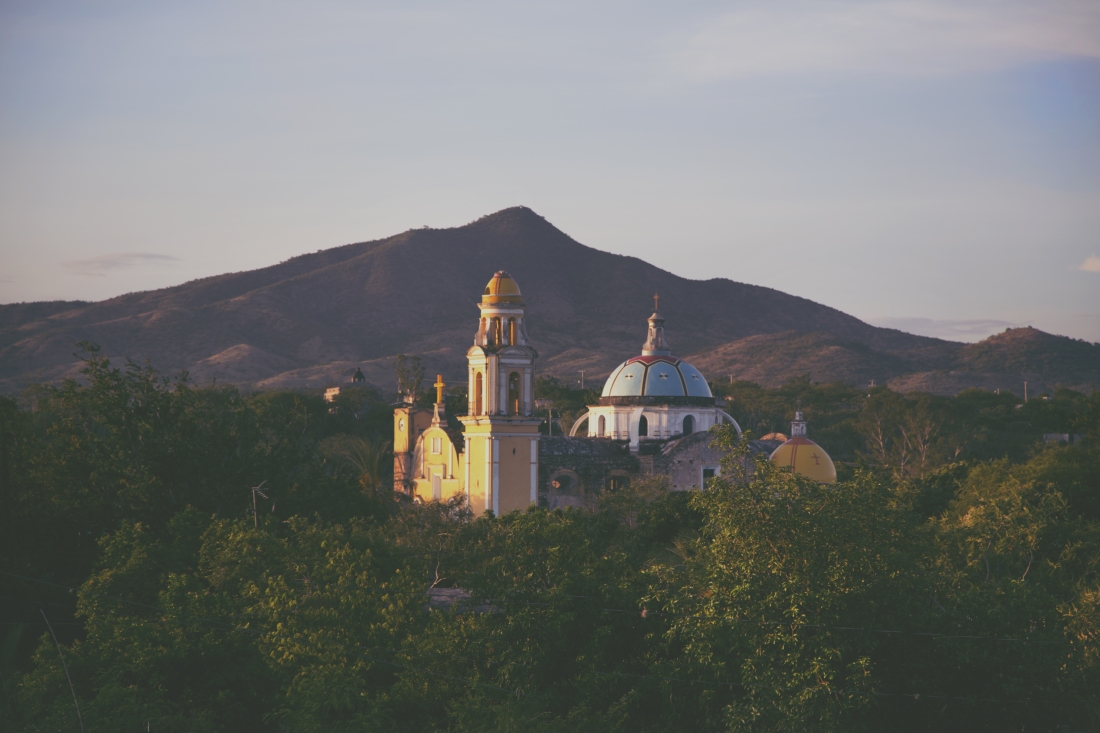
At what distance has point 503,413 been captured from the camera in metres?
45.6

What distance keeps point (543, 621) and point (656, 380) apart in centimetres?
3422

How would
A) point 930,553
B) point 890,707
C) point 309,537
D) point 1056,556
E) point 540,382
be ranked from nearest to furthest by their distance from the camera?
1. point 890,707
2. point 930,553
3. point 309,537
4. point 1056,556
5. point 540,382

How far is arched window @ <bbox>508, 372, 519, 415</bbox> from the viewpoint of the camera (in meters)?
45.9

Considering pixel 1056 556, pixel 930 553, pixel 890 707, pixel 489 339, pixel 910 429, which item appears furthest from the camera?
pixel 910 429

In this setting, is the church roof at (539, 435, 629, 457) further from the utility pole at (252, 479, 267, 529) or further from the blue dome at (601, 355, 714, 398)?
the utility pole at (252, 479, 267, 529)

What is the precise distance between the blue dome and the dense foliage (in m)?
25.2

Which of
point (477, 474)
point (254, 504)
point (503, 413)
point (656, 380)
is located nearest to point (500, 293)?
point (503, 413)

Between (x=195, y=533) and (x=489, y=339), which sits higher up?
(x=489, y=339)

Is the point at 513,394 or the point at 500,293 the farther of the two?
the point at 513,394

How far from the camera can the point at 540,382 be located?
8575 cm

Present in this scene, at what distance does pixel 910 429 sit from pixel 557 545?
61190 mm

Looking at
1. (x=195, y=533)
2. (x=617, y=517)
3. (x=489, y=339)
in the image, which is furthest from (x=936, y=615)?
(x=489, y=339)

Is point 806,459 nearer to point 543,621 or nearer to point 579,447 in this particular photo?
point 579,447

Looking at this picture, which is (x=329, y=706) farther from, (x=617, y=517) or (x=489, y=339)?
(x=489, y=339)
